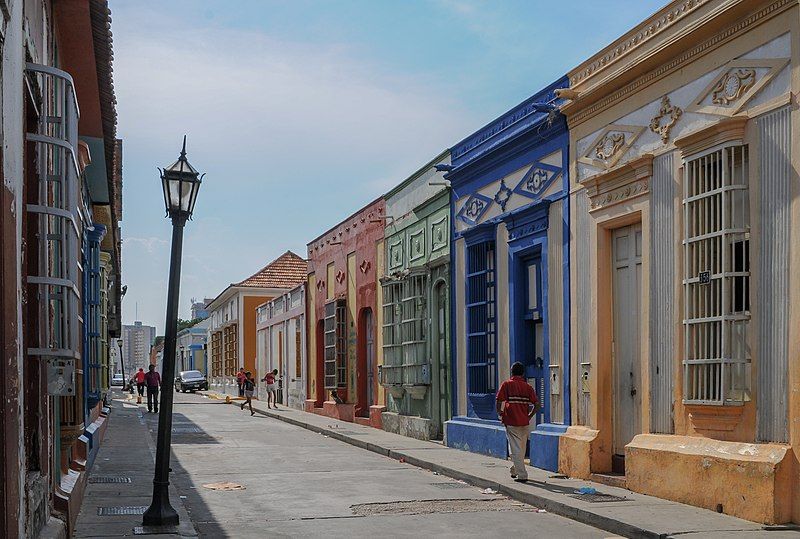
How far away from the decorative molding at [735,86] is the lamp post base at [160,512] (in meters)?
6.63

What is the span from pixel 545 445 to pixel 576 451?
41.0 inches

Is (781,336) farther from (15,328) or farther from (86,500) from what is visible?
(86,500)

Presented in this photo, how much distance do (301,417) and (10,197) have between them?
73.5 feet

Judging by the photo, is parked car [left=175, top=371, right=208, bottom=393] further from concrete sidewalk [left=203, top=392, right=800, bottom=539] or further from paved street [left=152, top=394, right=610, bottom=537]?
concrete sidewalk [left=203, top=392, right=800, bottom=539]

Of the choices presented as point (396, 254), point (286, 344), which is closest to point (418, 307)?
point (396, 254)

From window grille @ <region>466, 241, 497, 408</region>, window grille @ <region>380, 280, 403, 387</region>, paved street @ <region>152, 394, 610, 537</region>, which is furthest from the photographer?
window grille @ <region>380, 280, 403, 387</region>

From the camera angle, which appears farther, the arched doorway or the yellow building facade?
the arched doorway

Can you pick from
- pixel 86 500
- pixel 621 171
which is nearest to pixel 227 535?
pixel 86 500

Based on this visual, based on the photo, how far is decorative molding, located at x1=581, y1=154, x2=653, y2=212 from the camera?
11.4 metres

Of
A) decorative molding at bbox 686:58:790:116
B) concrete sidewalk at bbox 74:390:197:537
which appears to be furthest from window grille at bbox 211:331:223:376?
decorative molding at bbox 686:58:790:116

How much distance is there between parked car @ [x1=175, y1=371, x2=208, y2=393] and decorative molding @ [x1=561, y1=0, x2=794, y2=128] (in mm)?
46335

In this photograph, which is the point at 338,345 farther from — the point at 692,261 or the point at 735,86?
the point at 735,86

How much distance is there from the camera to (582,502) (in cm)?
1048

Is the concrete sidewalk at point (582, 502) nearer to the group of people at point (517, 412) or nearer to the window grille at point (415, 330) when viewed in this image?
the group of people at point (517, 412)
